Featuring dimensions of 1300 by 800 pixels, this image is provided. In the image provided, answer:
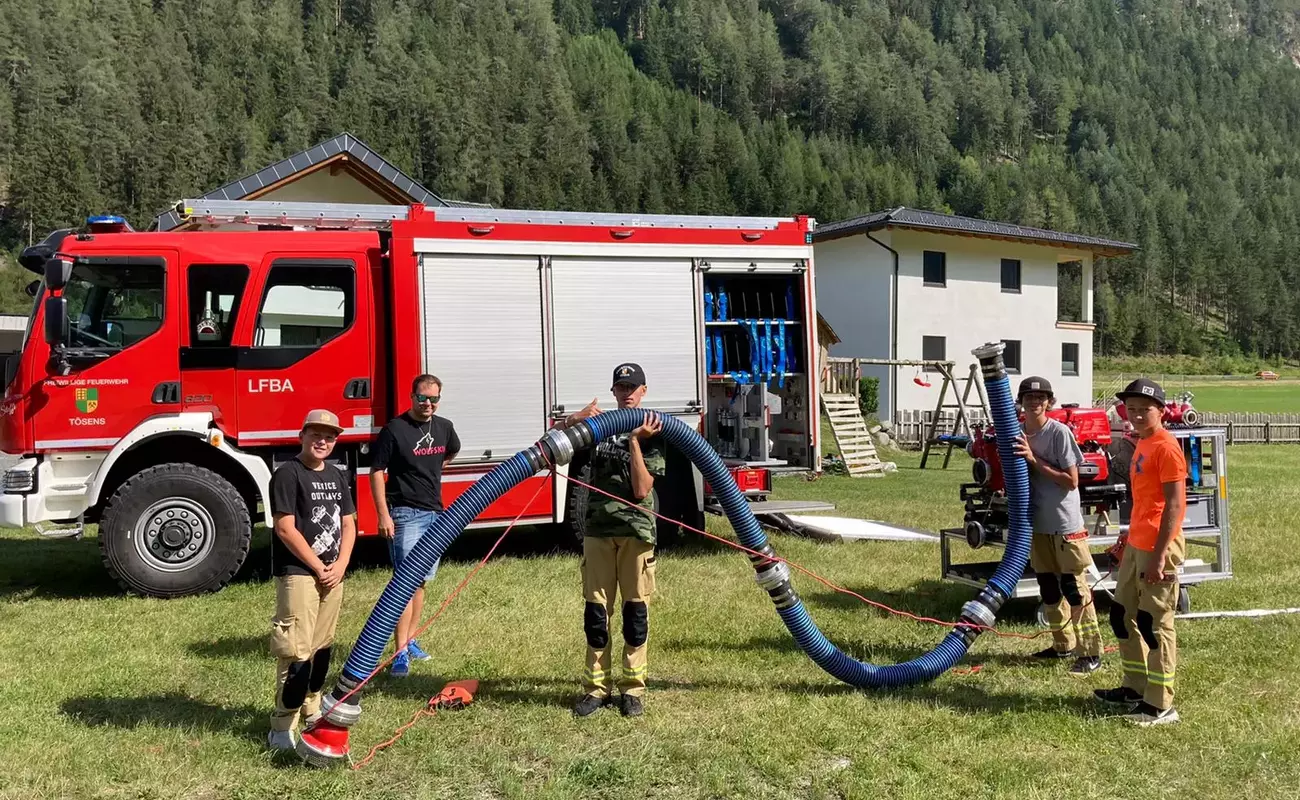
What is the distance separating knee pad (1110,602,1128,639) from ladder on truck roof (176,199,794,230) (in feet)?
16.8

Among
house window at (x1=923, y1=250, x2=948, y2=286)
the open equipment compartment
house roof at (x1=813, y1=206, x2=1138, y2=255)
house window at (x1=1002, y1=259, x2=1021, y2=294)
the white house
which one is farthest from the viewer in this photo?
house window at (x1=1002, y1=259, x2=1021, y2=294)

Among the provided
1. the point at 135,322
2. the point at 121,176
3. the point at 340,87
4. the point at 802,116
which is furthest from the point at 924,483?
the point at 802,116

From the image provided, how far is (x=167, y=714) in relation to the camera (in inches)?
202

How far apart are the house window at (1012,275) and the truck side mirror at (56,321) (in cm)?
3111

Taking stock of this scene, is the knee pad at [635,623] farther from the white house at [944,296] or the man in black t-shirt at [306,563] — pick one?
the white house at [944,296]

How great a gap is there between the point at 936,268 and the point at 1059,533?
2765 cm

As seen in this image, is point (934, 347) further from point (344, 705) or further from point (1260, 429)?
point (344, 705)

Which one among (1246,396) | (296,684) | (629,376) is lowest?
(1246,396)

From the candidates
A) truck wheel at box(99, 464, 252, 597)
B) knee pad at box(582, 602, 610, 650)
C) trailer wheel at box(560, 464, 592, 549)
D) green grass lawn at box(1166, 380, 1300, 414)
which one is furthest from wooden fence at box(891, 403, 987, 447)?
knee pad at box(582, 602, 610, 650)

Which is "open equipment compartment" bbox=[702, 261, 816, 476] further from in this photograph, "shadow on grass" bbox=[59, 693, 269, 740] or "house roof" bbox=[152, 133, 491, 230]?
"house roof" bbox=[152, 133, 491, 230]

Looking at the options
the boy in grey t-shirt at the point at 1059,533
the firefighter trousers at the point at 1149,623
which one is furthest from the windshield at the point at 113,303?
the firefighter trousers at the point at 1149,623

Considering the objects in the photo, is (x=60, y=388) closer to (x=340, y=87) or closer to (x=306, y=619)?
(x=306, y=619)

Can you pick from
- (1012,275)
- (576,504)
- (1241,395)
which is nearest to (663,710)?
(576,504)

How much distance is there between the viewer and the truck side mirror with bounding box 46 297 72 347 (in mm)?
7492
